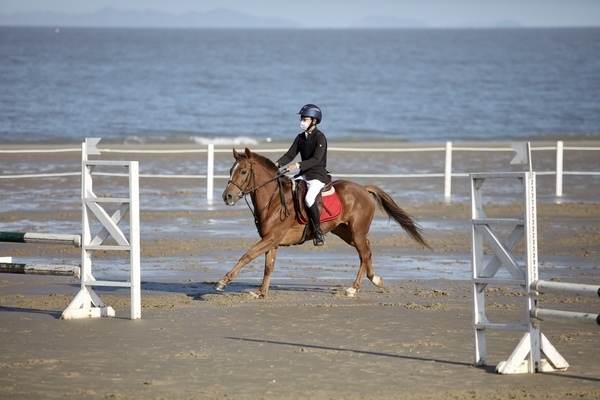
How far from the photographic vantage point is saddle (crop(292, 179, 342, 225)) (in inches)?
535

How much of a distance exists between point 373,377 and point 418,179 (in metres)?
21.4

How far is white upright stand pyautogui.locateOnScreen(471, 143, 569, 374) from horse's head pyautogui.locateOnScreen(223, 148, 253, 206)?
4.17 metres

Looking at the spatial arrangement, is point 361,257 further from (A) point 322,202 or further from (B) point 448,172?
(B) point 448,172

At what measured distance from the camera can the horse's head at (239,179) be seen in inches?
509

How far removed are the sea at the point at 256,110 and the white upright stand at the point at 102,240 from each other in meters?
3.21

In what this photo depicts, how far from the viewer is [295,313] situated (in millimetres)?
12312

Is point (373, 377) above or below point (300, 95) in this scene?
below

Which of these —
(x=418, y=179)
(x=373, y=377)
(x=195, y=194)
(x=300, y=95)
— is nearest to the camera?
(x=373, y=377)

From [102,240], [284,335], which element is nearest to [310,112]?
[102,240]

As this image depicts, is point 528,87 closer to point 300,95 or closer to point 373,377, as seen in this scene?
point 300,95

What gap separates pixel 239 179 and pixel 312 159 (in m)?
0.98

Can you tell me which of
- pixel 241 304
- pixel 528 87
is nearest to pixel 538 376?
pixel 241 304

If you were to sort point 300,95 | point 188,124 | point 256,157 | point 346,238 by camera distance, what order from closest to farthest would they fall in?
point 256,157 → point 346,238 → point 188,124 → point 300,95

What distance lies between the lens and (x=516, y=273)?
9.11 m
